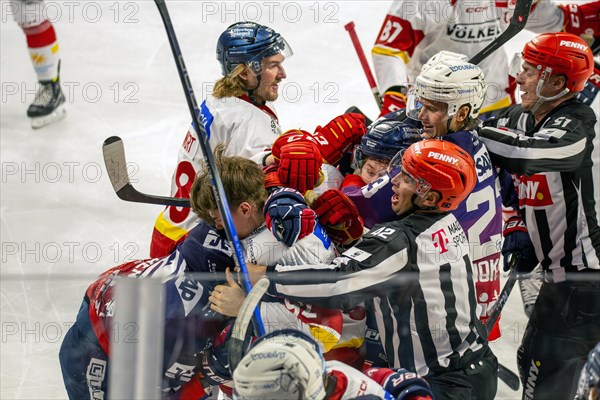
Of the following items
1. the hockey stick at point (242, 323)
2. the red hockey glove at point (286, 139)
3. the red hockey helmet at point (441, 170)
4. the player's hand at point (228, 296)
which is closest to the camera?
the hockey stick at point (242, 323)

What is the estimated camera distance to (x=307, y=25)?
5840 mm

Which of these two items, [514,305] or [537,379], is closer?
[537,379]

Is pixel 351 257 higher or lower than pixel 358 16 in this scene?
higher

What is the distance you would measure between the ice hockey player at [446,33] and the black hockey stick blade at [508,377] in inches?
70.9

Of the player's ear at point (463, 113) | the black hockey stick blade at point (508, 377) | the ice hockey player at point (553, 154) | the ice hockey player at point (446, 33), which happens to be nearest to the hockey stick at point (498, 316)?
the black hockey stick blade at point (508, 377)

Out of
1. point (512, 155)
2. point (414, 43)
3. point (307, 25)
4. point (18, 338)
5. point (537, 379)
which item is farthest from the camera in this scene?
point (307, 25)

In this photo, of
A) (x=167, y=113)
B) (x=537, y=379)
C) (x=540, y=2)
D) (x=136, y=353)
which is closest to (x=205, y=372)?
(x=136, y=353)

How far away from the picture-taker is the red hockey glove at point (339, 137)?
2.81 meters

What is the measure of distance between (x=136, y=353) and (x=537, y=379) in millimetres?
916

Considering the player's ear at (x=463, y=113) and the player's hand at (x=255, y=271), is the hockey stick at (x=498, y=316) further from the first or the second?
the player's hand at (x=255, y=271)

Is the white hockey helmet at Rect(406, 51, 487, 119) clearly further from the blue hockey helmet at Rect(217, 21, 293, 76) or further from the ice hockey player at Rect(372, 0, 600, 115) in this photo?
the ice hockey player at Rect(372, 0, 600, 115)

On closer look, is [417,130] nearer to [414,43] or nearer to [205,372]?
[205,372]

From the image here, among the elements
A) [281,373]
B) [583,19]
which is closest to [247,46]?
[281,373]

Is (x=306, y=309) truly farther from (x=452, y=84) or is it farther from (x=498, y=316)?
(x=452, y=84)
